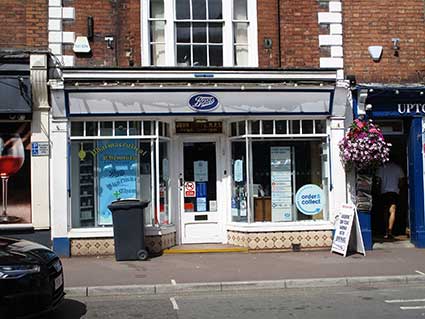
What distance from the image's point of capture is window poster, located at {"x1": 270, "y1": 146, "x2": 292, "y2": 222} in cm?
1204

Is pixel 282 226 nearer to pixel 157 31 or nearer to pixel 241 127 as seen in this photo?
pixel 241 127

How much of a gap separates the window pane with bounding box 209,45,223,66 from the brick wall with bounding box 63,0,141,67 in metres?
1.56

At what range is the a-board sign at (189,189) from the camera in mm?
12219

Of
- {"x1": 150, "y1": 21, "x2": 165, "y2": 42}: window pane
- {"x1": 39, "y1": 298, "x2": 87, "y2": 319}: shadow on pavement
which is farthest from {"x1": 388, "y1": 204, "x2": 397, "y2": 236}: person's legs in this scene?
{"x1": 39, "y1": 298, "x2": 87, "y2": 319}: shadow on pavement

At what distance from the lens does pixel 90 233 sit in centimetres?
1123

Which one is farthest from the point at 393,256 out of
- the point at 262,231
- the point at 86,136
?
the point at 86,136

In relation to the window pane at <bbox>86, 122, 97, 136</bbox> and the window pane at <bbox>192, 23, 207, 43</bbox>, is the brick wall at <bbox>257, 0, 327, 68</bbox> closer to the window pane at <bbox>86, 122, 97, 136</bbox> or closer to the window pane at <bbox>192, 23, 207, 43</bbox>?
the window pane at <bbox>192, 23, 207, 43</bbox>

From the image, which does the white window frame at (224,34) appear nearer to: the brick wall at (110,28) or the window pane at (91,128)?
the brick wall at (110,28)

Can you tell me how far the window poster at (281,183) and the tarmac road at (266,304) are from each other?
3.39 metres

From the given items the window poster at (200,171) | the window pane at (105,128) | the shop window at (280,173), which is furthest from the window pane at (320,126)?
the window pane at (105,128)

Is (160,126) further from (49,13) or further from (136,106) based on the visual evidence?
(49,13)

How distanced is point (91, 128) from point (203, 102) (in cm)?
237

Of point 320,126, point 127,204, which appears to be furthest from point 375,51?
point 127,204

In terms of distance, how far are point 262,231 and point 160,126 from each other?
10.1ft
